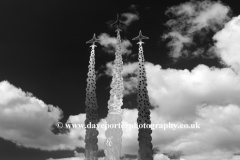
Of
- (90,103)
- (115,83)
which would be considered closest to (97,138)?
(90,103)

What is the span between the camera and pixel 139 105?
7419cm

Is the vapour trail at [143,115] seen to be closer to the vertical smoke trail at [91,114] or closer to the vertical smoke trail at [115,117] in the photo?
the vertical smoke trail at [115,117]

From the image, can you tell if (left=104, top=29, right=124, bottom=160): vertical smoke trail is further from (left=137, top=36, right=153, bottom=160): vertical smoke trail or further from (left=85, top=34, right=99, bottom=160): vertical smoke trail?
(left=137, top=36, right=153, bottom=160): vertical smoke trail

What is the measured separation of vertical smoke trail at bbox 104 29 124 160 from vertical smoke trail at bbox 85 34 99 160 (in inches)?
109

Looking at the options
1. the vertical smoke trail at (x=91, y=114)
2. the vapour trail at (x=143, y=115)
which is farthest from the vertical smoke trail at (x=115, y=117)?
the vapour trail at (x=143, y=115)

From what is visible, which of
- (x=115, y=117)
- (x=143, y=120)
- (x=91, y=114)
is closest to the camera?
(x=143, y=120)

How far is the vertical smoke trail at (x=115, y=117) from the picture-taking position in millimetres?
71875

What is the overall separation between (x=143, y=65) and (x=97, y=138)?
68.7 feet

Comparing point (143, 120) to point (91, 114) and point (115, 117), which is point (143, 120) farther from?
point (91, 114)

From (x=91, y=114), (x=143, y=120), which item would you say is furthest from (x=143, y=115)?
(x=91, y=114)

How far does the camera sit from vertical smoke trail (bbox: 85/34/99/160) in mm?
72681

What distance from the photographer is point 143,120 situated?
238ft

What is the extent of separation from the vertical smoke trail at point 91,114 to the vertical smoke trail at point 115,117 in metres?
2.76

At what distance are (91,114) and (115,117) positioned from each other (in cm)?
591
